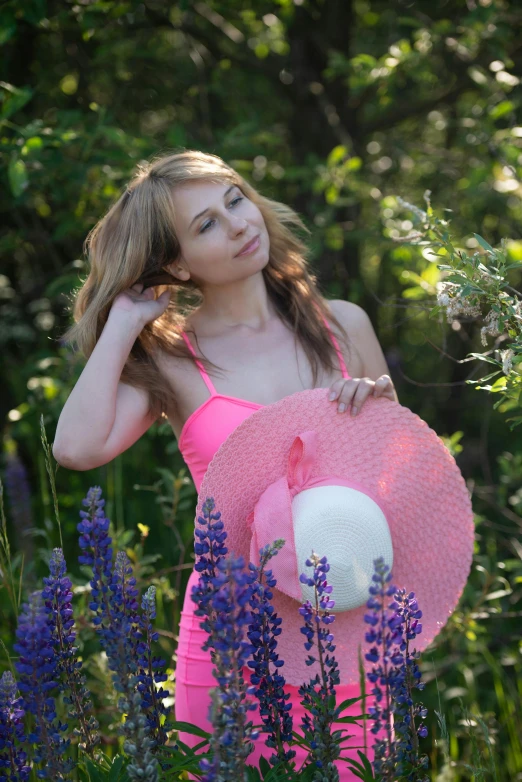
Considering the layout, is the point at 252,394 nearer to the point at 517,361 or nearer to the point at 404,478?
the point at 404,478

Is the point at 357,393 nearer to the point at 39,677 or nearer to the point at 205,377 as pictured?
the point at 205,377

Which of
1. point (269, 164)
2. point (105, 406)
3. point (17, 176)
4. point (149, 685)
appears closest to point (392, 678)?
point (149, 685)

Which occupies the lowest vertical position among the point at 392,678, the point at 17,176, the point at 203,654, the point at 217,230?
the point at 203,654

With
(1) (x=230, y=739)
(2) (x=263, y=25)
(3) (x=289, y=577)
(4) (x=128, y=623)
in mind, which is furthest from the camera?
(2) (x=263, y=25)

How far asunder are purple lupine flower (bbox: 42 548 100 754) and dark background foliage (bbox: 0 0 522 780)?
1.13 metres

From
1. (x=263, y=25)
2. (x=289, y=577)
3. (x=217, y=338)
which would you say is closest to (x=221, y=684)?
(x=289, y=577)

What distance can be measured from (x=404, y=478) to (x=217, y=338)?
79cm

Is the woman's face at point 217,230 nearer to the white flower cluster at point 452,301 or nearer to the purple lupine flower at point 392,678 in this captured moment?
the white flower cluster at point 452,301

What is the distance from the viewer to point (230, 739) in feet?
3.68

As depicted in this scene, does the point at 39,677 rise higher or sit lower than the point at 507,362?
lower

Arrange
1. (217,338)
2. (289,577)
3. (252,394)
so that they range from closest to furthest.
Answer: (289,577) < (252,394) < (217,338)

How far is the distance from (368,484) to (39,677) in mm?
952

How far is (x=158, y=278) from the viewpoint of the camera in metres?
2.47

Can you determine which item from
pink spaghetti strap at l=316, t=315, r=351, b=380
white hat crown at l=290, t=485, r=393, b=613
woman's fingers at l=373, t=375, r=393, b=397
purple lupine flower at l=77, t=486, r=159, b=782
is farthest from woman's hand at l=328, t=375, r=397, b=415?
purple lupine flower at l=77, t=486, r=159, b=782
